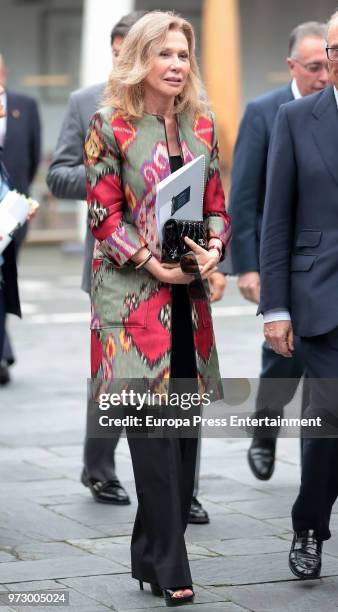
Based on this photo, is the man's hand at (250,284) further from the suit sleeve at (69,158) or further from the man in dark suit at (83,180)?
the suit sleeve at (69,158)

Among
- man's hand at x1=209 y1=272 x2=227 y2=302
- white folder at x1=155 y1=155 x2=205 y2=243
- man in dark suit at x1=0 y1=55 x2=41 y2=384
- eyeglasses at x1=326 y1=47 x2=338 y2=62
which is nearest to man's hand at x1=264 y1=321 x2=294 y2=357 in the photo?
white folder at x1=155 y1=155 x2=205 y2=243

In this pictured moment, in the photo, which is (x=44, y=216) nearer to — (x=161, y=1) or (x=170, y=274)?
(x=161, y=1)

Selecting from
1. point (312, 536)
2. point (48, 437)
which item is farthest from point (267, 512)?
point (48, 437)

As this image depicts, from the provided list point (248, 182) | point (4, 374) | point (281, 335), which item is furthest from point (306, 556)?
point (4, 374)

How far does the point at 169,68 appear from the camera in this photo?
473 cm

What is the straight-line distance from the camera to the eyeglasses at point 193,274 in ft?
15.0

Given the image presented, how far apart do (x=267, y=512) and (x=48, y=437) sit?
209 cm

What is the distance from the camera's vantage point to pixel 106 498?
613 cm

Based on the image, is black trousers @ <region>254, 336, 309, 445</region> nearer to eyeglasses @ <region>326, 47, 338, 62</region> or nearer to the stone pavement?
the stone pavement

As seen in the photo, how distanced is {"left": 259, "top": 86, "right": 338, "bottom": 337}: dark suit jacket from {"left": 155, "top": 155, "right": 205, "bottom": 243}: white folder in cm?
28

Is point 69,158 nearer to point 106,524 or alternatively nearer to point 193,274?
point 106,524

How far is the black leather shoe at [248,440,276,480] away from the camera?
6504 millimetres

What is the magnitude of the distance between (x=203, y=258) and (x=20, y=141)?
5.50 meters

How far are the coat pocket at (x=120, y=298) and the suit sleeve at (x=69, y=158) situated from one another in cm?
146
